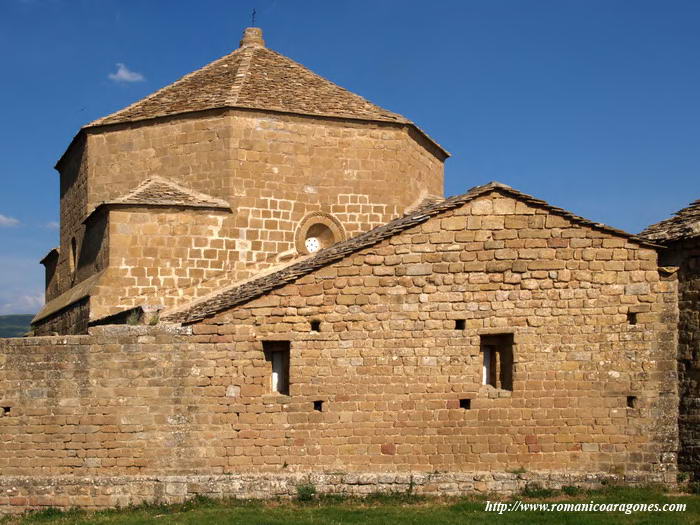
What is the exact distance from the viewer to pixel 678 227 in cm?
1299

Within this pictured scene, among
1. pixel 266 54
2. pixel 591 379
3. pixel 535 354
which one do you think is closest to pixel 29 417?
pixel 535 354

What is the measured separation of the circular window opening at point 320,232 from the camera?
1759 cm

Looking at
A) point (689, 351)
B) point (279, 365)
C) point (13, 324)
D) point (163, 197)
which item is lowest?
point (279, 365)

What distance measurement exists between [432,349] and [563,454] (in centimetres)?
234

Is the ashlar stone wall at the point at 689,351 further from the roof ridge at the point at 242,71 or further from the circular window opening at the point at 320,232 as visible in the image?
the roof ridge at the point at 242,71

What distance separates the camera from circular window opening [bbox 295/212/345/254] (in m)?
17.6

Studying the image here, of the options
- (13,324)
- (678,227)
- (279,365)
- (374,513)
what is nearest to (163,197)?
(279,365)

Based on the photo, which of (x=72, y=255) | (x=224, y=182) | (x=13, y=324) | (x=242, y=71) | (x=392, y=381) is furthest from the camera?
(x=13, y=324)

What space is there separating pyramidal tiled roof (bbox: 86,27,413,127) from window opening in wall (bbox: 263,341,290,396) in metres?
6.35

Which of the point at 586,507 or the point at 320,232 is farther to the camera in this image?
the point at 320,232

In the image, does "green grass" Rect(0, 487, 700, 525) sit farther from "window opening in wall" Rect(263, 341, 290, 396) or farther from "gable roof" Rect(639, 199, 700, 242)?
"gable roof" Rect(639, 199, 700, 242)

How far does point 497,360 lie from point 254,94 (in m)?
8.06

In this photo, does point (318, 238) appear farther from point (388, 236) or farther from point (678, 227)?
point (678, 227)

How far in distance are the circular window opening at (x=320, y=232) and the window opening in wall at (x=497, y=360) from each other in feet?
18.8
